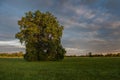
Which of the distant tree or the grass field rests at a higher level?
the distant tree

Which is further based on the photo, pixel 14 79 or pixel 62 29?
pixel 62 29

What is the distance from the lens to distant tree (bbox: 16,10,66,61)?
3022 inches

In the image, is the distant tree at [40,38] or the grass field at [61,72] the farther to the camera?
the distant tree at [40,38]

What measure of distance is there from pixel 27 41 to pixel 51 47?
7.98 meters

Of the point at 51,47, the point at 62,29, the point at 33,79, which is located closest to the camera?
the point at 33,79

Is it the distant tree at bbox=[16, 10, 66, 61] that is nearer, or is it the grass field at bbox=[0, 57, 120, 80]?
the grass field at bbox=[0, 57, 120, 80]

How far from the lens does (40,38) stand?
78.2m

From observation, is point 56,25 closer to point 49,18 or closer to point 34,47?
point 49,18

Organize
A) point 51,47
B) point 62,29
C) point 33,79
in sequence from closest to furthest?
point 33,79, point 51,47, point 62,29

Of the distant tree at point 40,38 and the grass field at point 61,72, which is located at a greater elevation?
the distant tree at point 40,38

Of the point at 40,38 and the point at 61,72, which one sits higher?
the point at 40,38

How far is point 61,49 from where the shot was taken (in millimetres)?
78625

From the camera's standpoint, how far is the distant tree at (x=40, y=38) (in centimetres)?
7675

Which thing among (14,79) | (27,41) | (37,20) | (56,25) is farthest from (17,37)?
(14,79)
